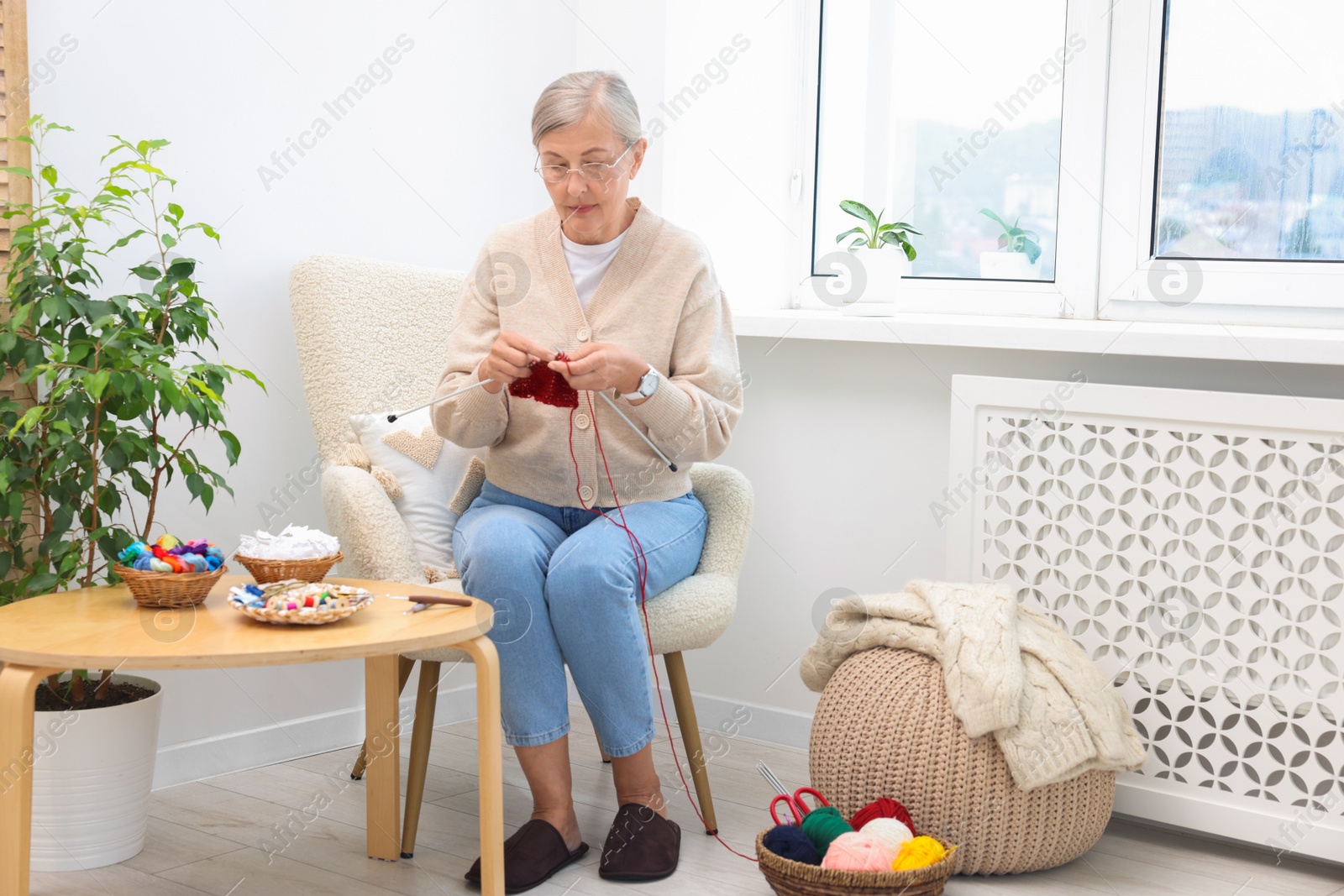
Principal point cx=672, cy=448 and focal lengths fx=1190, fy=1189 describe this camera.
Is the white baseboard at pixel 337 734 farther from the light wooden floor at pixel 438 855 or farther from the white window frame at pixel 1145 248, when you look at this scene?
the white window frame at pixel 1145 248

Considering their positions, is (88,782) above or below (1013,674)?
below

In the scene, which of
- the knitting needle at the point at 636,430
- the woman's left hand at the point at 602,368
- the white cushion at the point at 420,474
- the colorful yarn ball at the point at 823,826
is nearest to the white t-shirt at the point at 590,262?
the knitting needle at the point at 636,430

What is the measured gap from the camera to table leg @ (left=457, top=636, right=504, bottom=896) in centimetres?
138

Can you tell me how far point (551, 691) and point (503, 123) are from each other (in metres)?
1.34

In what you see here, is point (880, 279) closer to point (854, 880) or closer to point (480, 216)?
point (480, 216)

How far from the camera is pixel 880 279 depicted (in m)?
2.30

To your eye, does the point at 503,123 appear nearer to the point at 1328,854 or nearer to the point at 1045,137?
the point at 1045,137

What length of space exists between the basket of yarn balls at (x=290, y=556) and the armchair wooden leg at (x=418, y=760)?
1.02 feet

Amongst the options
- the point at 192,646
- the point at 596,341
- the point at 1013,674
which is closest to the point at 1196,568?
the point at 1013,674

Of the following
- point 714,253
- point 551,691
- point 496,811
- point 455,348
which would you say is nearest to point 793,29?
point 714,253

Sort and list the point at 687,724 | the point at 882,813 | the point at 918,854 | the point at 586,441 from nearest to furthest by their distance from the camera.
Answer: the point at 918,854
the point at 882,813
the point at 586,441
the point at 687,724

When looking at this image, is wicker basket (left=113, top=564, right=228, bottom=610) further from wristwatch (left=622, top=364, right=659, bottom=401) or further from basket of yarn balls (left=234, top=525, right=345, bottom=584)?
wristwatch (left=622, top=364, right=659, bottom=401)

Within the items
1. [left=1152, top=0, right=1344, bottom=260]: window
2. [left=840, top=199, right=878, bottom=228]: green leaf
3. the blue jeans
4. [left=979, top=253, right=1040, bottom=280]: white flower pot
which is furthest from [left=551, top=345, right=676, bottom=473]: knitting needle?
[left=1152, top=0, right=1344, bottom=260]: window

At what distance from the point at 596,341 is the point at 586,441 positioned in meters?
0.15
